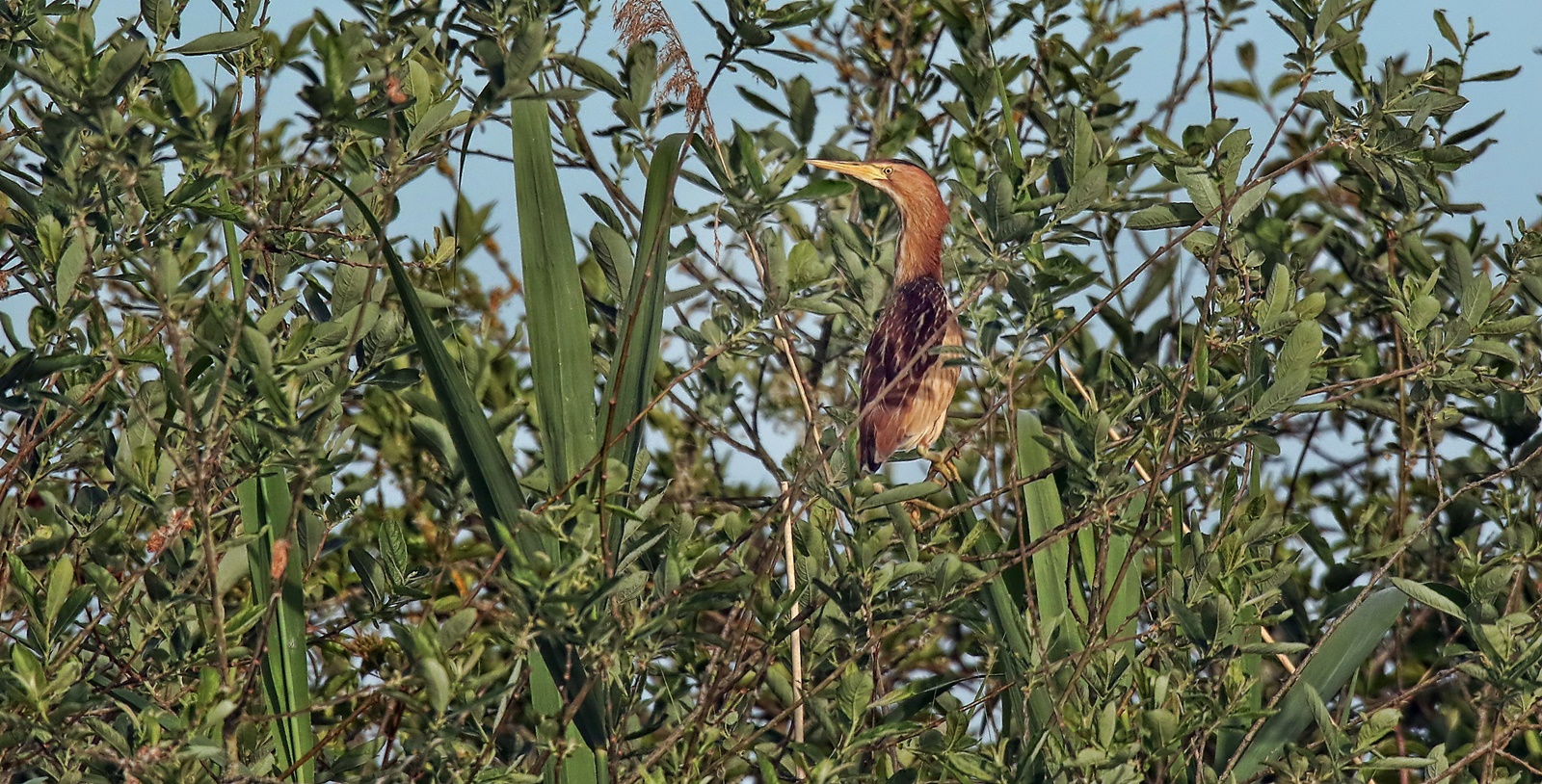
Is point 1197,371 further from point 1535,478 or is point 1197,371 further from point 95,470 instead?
point 95,470

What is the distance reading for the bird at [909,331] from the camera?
3707mm

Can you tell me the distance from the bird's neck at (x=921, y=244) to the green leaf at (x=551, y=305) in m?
2.53

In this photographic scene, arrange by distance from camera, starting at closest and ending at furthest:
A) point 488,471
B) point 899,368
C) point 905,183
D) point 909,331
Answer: point 488,471
point 899,368
point 909,331
point 905,183

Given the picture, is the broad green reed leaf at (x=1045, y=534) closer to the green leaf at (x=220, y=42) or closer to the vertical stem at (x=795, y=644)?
the vertical stem at (x=795, y=644)

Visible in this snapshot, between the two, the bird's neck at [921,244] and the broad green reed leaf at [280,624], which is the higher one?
the bird's neck at [921,244]

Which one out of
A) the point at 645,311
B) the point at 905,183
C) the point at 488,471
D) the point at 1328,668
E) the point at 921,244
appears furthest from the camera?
the point at 921,244

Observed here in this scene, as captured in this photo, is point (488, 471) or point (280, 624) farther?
point (280, 624)

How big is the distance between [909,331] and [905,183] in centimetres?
49

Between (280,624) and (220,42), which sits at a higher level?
(220,42)

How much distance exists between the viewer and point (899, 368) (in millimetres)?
3791

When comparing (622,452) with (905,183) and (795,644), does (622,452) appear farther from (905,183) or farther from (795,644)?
(905,183)

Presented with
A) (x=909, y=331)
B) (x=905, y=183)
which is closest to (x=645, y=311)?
(x=909, y=331)

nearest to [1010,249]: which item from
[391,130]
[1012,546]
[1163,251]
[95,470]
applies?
[1163,251]

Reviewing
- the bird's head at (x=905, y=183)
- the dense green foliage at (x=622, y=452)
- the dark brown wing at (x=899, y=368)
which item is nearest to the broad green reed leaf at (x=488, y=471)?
the dense green foliage at (x=622, y=452)
